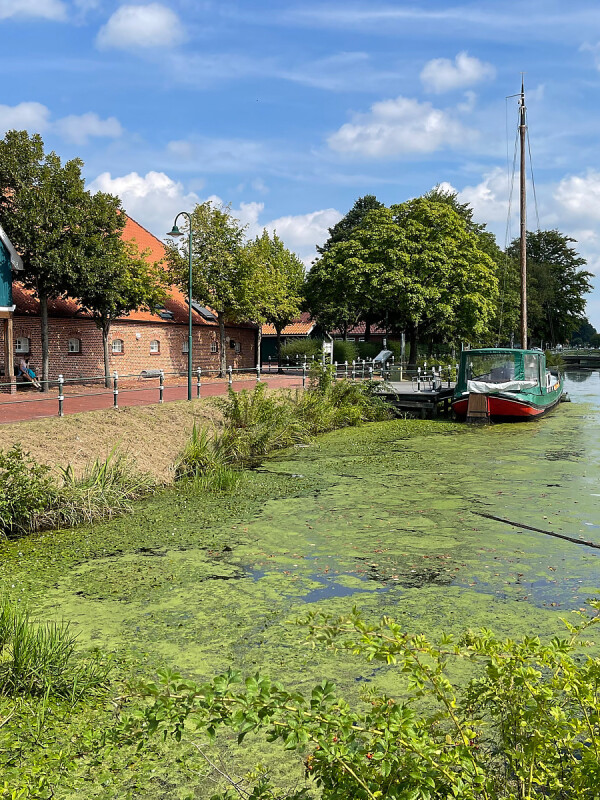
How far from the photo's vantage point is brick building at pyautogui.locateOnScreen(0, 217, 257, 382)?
2602 centimetres

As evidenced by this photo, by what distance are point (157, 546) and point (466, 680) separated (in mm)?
5106

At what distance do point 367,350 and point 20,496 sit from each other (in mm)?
40542

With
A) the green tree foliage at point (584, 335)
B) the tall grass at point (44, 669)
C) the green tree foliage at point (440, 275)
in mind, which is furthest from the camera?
the green tree foliage at point (584, 335)

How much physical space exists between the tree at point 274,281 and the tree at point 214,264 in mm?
593

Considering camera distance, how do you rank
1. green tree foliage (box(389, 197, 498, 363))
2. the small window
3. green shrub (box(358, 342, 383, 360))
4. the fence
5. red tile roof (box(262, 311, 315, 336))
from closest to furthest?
the fence
the small window
green tree foliage (box(389, 197, 498, 363))
green shrub (box(358, 342, 383, 360))
red tile roof (box(262, 311, 315, 336))

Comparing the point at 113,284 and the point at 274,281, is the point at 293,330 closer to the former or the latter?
the point at 274,281

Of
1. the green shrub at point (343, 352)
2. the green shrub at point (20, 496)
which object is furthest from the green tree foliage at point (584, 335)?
the green shrub at point (20, 496)

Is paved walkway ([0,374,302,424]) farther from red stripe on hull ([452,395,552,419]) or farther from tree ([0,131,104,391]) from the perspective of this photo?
red stripe on hull ([452,395,552,419])

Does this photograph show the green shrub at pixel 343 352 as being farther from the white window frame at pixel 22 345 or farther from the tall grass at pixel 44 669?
the tall grass at pixel 44 669

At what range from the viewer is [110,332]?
29641 millimetres

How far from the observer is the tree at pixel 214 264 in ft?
112

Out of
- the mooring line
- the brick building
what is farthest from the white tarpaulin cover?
the brick building

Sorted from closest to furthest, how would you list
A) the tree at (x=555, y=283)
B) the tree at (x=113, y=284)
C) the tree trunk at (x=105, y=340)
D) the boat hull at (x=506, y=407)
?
the boat hull at (x=506, y=407) → the tree at (x=113, y=284) → the tree trunk at (x=105, y=340) → the tree at (x=555, y=283)

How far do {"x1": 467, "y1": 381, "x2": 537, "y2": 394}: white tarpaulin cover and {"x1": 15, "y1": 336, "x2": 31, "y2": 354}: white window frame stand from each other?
54.0ft
